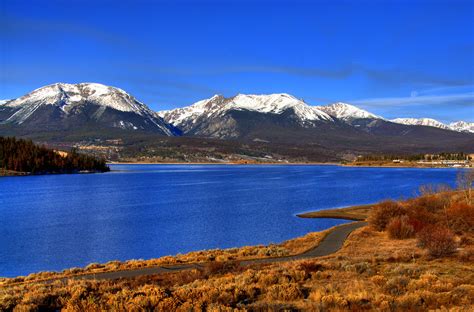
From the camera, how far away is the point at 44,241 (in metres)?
Answer: 56.9

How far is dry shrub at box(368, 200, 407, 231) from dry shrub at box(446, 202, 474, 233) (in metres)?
5.29

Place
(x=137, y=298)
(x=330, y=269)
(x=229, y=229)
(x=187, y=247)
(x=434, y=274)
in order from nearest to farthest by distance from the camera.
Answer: (x=137, y=298) → (x=434, y=274) → (x=330, y=269) → (x=187, y=247) → (x=229, y=229)

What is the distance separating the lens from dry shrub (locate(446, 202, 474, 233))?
48.3 m

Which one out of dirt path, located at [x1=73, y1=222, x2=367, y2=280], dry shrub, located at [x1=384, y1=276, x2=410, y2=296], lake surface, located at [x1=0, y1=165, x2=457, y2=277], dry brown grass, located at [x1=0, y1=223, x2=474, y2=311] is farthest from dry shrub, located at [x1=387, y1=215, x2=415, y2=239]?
dry shrub, located at [x1=384, y1=276, x2=410, y2=296]

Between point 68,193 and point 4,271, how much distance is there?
3502 inches

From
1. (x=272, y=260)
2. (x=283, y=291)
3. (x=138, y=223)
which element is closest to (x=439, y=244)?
(x=272, y=260)

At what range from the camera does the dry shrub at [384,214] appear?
174ft

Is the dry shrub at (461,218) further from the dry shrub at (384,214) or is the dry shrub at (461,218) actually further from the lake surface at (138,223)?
the lake surface at (138,223)

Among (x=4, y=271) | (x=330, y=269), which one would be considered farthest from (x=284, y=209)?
(x=330, y=269)

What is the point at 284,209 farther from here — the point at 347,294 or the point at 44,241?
the point at 347,294

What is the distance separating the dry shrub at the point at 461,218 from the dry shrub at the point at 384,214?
17.3 feet

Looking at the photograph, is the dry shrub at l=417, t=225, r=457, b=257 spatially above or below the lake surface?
above

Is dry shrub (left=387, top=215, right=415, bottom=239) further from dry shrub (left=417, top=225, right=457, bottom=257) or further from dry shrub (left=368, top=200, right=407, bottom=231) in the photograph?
dry shrub (left=417, top=225, right=457, bottom=257)

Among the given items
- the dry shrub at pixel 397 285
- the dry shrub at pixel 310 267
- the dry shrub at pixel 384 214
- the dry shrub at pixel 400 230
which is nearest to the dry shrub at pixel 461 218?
the dry shrub at pixel 400 230
